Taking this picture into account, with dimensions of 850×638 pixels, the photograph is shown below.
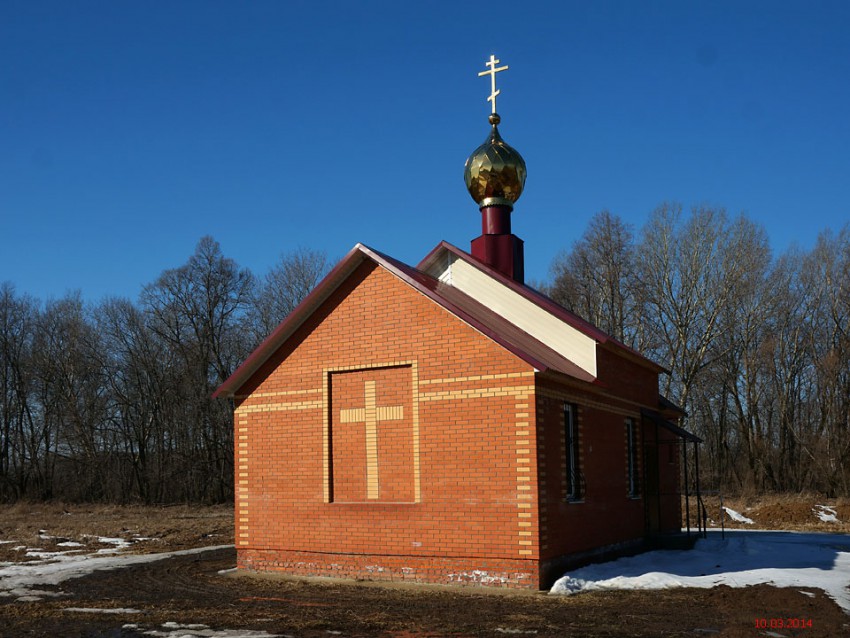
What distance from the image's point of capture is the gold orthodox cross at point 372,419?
524 inches

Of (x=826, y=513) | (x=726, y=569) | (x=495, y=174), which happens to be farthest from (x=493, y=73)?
(x=826, y=513)

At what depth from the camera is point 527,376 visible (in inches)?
479

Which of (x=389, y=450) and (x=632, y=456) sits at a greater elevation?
(x=389, y=450)

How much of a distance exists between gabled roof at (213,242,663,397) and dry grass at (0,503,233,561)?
7.52 metres

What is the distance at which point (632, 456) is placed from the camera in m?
16.8

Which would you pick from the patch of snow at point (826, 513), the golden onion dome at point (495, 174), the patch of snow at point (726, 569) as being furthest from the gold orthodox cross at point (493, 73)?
Answer: the patch of snow at point (826, 513)

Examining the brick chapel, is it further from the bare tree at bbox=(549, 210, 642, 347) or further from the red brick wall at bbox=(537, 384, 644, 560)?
the bare tree at bbox=(549, 210, 642, 347)

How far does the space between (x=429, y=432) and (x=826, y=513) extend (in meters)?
19.1

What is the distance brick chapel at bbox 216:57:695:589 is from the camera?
12.2m

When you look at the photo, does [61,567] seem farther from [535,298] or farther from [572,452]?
[535,298]

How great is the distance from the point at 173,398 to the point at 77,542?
20764mm

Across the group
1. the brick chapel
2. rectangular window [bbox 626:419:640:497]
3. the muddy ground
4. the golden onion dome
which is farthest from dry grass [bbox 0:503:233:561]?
the golden onion dome

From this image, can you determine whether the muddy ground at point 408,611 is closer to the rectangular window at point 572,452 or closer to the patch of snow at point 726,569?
the patch of snow at point 726,569

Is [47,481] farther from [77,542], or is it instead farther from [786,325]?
[786,325]
